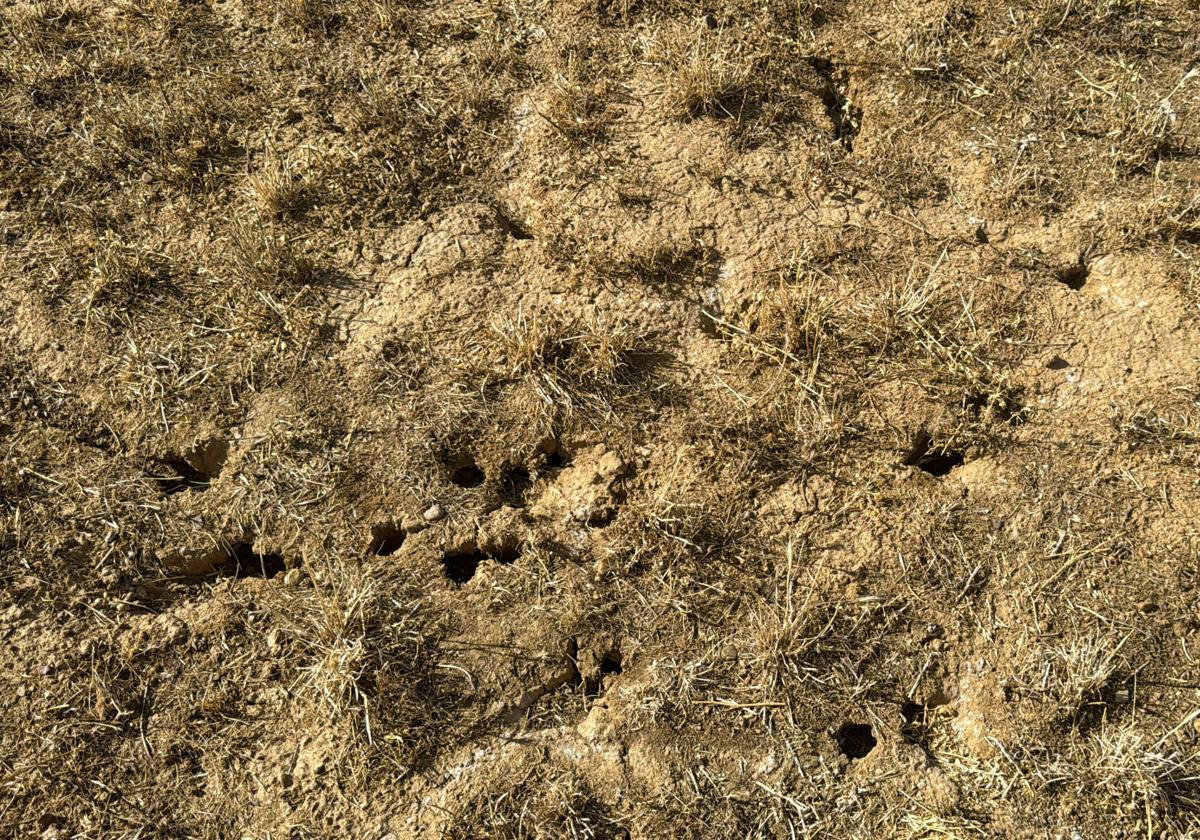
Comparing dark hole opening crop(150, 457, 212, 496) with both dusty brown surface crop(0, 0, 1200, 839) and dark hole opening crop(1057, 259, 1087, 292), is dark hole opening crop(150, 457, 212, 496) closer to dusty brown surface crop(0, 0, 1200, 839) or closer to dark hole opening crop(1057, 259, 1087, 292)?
dusty brown surface crop(0, 0, 1200, 839)

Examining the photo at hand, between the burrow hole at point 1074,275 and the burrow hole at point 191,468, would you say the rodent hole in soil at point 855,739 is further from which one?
the burrow hole at point 191,468

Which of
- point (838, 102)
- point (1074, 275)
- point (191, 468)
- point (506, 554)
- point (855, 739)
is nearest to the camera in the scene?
point (855, 739)

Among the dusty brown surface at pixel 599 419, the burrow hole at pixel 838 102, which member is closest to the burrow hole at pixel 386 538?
the dusty brown surface at pixel 599 419

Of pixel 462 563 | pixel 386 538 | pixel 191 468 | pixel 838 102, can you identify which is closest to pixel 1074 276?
pixel 838 102

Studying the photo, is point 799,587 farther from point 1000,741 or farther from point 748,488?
point 1000,741

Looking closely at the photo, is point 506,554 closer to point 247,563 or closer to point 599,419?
point 599,419

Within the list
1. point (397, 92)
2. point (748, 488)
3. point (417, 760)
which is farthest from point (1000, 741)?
point (397, 92)
